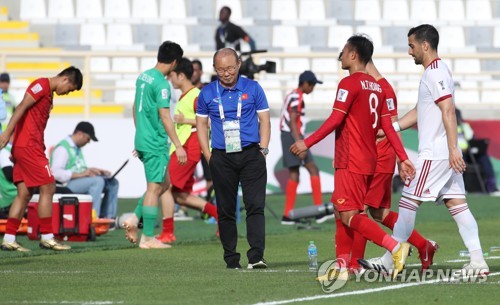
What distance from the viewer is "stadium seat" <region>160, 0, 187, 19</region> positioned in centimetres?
3162

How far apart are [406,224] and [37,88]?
15.2 ft

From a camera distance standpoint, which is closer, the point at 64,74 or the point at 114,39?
the point at 64,74

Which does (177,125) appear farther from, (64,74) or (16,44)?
(16,44)

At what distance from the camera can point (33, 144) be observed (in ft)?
44.2

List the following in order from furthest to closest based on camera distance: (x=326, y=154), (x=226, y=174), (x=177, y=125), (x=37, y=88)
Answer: (x=326, y=154)
(x=177, y=125)
(x=37, y=88)
(x=226, y=174)

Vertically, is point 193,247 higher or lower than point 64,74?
lower

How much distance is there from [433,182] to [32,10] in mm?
21764

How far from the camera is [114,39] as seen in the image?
99.4ft

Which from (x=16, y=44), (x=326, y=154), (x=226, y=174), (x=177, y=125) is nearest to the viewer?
(x=226, y=174)

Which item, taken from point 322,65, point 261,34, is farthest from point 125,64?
point 322,65

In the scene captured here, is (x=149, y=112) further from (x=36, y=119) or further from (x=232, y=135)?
(x=232, y=135)

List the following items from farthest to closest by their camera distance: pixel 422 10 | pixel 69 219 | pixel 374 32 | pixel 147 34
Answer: pixel 422 10, pixel 374 32, pixel 147 34, pixel 69 219

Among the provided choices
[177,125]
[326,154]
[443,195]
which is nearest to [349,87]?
[443,195]

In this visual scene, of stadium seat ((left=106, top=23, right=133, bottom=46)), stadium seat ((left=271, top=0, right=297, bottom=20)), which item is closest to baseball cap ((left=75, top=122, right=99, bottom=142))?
stadium seat ((left=106, top=23, right=133, bottom=46))
